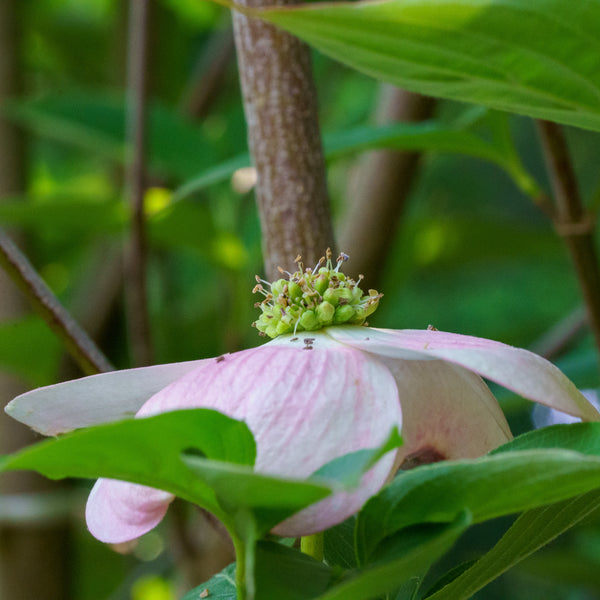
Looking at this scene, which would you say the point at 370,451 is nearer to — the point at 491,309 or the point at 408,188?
the point at 408,188

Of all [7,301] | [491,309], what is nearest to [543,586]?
[491,309]

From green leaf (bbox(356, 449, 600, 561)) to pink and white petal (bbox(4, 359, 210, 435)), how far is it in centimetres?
7

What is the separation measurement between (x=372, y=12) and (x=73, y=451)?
0.13 m

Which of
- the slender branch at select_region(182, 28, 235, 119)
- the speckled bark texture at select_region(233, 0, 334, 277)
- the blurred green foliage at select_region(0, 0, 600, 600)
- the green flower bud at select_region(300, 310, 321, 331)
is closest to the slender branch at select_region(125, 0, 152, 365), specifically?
the blurred green foliage at select_region(0, 0, 600, 600)

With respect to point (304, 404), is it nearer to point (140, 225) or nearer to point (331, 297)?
point (331, 297)

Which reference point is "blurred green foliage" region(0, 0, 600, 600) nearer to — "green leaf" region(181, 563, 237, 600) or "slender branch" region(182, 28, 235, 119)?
"slender branch" region(182, 28, 235, 119)

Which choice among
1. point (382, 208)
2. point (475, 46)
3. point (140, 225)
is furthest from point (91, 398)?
point (382, 208)

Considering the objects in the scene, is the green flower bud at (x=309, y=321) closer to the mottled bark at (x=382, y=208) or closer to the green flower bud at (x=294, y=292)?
the green flower bud at (x=294, y=292)

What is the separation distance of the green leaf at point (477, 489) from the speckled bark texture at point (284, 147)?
0.17 metres

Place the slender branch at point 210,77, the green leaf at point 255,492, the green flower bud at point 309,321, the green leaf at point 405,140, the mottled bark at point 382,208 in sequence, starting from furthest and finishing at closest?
the slender branch at point 210,77 < the mottled bark at point 382,208 < the green leaf at point 405,140 < the green flower bud at point 309,321 < the green leaf at point 255,492

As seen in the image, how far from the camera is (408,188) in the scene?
2.47ft

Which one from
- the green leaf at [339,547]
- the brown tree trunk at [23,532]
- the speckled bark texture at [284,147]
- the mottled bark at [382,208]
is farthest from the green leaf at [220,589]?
the brown tree trunk at [23,532]

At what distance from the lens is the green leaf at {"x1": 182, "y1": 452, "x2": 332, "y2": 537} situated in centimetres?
16

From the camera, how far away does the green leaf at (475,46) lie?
0.23 m
